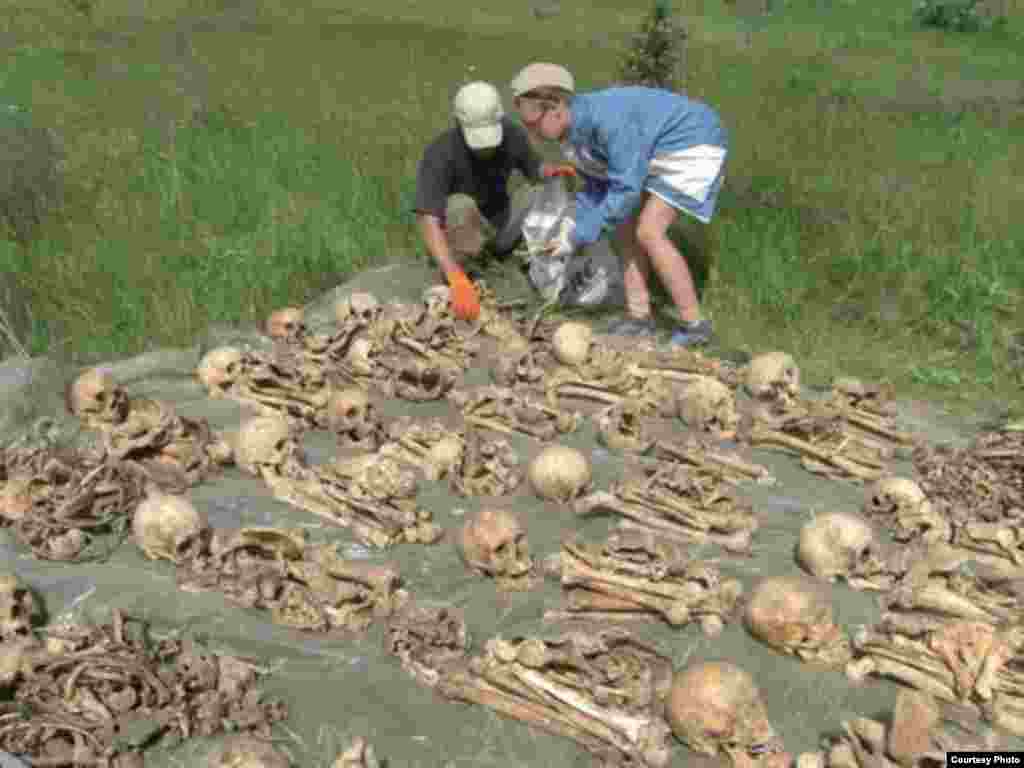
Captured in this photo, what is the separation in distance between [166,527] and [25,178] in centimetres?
591

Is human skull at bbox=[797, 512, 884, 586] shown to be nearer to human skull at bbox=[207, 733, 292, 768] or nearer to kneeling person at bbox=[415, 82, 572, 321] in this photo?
human skull at bbox=[207, 733, 292, 768]

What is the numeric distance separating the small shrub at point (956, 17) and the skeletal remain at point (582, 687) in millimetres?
23360

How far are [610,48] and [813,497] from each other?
16.1m

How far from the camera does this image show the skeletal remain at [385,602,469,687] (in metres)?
3.97

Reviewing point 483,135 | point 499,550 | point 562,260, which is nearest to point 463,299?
point 562,260

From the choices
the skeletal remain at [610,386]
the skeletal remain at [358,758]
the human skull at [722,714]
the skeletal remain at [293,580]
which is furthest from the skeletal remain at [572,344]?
the skeletal remain at [358,758]

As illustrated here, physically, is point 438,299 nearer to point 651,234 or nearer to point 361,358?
point 361,358

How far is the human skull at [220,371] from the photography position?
6.12 metres

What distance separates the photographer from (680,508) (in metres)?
4.84

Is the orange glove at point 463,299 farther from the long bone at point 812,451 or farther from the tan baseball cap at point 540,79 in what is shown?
the long bone at point 812,451

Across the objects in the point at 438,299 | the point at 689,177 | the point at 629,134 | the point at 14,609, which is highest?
the point at 629,134

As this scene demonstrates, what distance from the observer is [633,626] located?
4.15 m

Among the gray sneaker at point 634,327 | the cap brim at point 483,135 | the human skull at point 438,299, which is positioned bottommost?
the gray sneaker at point 634,327

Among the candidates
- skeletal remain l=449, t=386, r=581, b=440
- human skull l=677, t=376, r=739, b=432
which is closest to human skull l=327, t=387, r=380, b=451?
skeletal remain l=449, t=386, r=581, b=440
